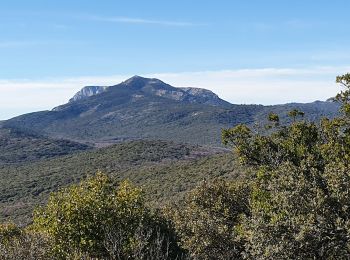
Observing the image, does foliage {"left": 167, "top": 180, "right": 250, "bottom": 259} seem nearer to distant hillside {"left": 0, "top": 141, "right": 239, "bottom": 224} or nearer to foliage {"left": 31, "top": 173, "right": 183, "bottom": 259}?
foliage {"left": 31, "top": 173, "right": 183, "bottom": 259}

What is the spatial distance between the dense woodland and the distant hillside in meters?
45.5

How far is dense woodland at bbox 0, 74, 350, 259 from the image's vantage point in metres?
18.3

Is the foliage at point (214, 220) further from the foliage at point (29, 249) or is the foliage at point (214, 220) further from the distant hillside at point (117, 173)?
the distant hillside at point (117, 173)

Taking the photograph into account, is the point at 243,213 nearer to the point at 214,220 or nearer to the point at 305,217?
the point at 214,220

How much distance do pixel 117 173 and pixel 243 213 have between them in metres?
110

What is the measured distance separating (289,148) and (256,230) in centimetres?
940

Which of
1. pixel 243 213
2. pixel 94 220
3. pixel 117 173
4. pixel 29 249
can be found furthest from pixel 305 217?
pixel 117 173

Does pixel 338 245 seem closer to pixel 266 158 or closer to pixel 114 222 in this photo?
pixel 266 158

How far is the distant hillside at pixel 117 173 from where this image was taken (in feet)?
304

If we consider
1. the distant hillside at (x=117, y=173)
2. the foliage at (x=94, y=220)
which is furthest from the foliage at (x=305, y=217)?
the distant hillside at (x=117, y=173)

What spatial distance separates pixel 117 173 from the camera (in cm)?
13288

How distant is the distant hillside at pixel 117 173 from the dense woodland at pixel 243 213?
45.5m

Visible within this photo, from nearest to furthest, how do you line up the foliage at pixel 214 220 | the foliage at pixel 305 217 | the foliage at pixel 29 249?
1. the foliage at pixel 305 217
2. the foliage at pixel 29 249
3. the foliage at pixel 214 220

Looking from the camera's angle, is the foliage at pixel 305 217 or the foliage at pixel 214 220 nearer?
the foliage at pixel 305 217
